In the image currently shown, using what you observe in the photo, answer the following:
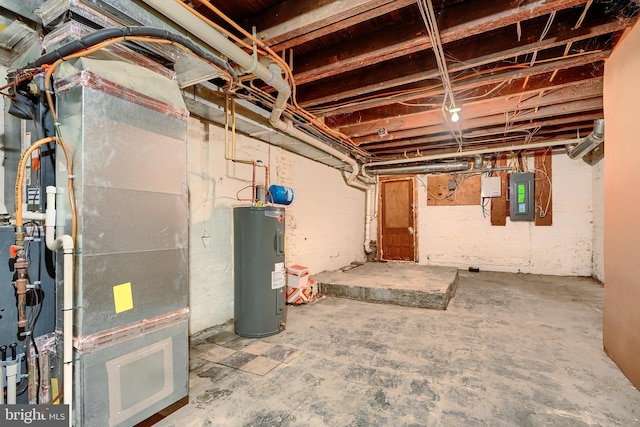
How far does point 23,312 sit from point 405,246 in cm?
621

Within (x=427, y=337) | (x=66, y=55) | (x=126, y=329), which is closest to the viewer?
(x=66, y=55)

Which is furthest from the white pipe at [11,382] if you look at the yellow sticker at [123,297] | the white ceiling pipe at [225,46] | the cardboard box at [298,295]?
the cardboard box at [298,295]

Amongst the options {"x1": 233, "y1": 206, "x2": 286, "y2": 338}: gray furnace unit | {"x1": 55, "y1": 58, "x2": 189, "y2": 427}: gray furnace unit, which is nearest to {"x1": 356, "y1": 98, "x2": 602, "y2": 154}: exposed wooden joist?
{"x1": 233, "y1": 206, "x2": 286, "y2": 338}: gray furnace unit

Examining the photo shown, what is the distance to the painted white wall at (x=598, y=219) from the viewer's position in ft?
15.6

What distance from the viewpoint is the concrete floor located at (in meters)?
1.64

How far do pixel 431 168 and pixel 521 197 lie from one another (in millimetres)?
1741

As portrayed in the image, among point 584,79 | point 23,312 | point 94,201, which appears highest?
point 584,79

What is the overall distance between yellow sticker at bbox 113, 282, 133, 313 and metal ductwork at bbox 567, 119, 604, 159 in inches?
201

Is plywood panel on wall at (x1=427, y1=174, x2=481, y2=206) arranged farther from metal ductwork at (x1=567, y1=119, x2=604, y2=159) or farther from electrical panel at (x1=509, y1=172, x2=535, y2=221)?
metal ductwork at (x1=567, y1=119, x2=604, y2=159)

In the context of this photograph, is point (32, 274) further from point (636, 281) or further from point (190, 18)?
point (636, 281)

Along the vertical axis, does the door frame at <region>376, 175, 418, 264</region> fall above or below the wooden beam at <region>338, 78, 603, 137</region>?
below

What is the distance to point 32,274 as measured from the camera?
4.87 feet

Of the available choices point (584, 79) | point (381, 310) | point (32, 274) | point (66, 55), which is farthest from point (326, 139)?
point (32, 274)
